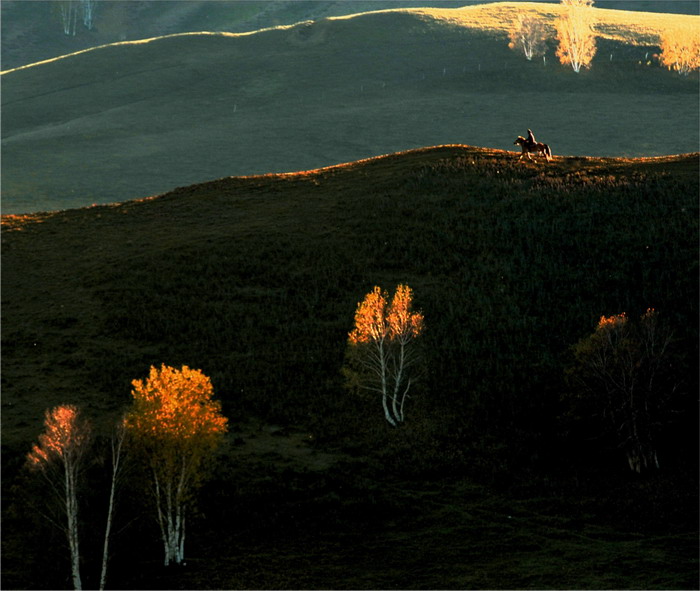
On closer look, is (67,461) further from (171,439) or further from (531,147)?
(531,147)

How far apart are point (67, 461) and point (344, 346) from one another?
2912 cm

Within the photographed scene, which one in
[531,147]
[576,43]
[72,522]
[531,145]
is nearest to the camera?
[72,522]

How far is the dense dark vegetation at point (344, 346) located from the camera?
135 ft

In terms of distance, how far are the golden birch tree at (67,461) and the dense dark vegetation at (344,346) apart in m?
3.70

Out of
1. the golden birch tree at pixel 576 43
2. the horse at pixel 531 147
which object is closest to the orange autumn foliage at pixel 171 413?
the horse at pixel 531 147

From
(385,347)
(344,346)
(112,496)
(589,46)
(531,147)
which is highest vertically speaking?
(589,46)

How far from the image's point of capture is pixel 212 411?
43500mm

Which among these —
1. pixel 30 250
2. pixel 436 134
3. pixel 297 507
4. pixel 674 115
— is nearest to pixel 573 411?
pixel 297 507

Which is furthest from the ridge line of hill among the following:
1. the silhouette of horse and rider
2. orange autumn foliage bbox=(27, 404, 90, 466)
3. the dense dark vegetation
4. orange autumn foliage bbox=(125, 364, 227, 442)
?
orange autumn foliage bbox=(27, 404, 90, 466)

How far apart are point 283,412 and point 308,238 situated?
27637 mm

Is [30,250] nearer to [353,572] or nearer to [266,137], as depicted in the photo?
[353,572]

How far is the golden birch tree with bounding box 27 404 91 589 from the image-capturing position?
38.4 meters

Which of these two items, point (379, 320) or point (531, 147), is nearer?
point (379, 320)

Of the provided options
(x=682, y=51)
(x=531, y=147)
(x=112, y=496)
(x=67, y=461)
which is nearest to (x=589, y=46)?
(x=682, y=51)
